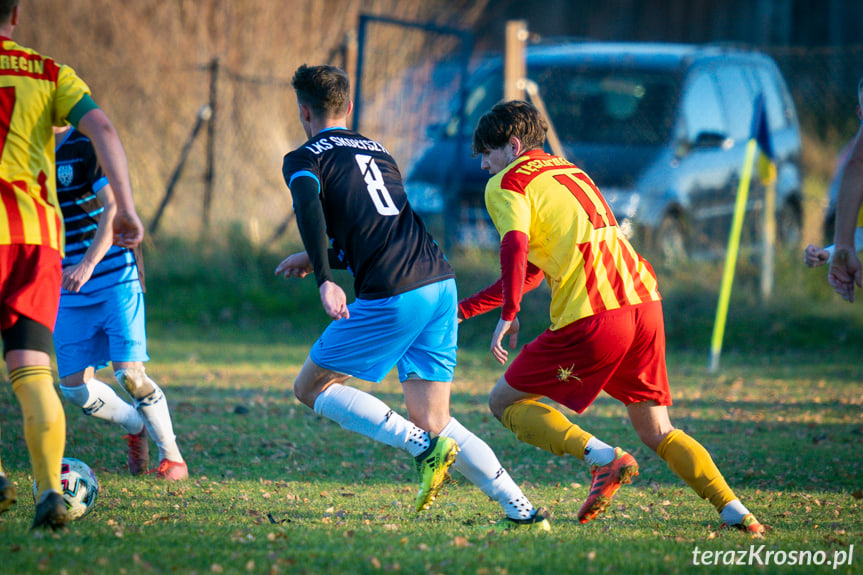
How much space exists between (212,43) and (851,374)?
12.3 metres

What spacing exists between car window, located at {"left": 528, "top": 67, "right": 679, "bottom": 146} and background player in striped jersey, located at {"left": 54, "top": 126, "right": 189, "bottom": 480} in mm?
6308

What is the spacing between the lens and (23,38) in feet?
54.5

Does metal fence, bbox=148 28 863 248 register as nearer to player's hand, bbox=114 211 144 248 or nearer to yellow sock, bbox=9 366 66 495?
player's hand, bbox=114 211 144 248

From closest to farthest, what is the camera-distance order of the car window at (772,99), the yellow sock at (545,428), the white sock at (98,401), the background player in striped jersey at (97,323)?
the yellow sock at (545,428) → the background player in striped jersey at (97,323) → the white sock at (98,401) → the car window at (772,99)

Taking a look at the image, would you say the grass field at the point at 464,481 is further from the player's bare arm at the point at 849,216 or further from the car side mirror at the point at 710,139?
the car side mirror at the point at 710,139

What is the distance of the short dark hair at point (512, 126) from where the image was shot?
161 inches

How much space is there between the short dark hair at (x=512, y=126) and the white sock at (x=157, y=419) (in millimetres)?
2343

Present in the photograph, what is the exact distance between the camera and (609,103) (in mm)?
10352

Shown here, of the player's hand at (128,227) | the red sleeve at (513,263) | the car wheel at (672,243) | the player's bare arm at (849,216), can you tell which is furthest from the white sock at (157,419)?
the car wheel at (672,243)

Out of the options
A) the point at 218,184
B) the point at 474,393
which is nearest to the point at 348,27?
the point at 218,184

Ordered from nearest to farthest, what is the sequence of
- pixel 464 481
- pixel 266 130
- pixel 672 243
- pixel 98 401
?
pixel 98 401 → pixel 464 481 → pixel 672 243 → pixel 266 130

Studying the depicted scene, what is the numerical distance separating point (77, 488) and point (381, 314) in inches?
61.0

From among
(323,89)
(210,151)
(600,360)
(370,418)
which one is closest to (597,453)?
(600,360)

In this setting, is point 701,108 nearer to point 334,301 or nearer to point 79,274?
point 334,301
